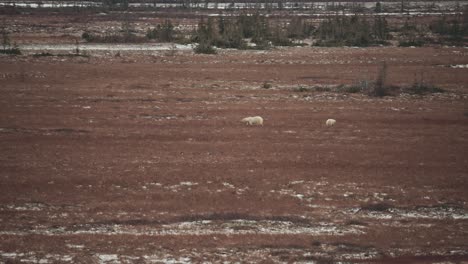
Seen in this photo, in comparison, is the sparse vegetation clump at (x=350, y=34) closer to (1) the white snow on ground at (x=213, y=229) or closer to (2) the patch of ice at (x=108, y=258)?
(1) the white snow on ground at (x=213, y=229)

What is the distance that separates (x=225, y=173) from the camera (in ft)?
40.4

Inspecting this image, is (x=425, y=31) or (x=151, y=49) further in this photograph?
(x=425, y=31)

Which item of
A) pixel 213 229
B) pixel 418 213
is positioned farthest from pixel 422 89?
pixel 213 229

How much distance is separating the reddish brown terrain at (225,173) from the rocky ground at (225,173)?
4cm

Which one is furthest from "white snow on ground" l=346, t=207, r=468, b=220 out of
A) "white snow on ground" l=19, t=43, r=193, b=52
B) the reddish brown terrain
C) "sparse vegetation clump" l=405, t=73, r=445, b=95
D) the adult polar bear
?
"white snow on ground" l=19, t=43, r=193, b=52

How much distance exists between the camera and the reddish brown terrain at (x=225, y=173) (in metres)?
8.80

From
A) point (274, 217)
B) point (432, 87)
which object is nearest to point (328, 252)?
point (274, 217)

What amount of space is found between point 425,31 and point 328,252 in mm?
49630

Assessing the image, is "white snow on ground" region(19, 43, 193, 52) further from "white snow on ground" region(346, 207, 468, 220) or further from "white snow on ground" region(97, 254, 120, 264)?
"white snow on ground" region(97, 254, 120, 264)

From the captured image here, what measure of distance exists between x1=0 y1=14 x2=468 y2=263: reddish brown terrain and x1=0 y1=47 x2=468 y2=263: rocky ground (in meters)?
0.04

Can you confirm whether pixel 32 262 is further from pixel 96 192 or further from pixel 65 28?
pixel 65 28

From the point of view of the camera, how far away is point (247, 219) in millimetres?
9836

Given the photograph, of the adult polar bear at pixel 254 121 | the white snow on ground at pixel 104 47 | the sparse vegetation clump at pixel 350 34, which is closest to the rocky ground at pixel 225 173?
the adult polar bear at pixel 254 121

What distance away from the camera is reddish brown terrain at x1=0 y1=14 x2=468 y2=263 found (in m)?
8.80
